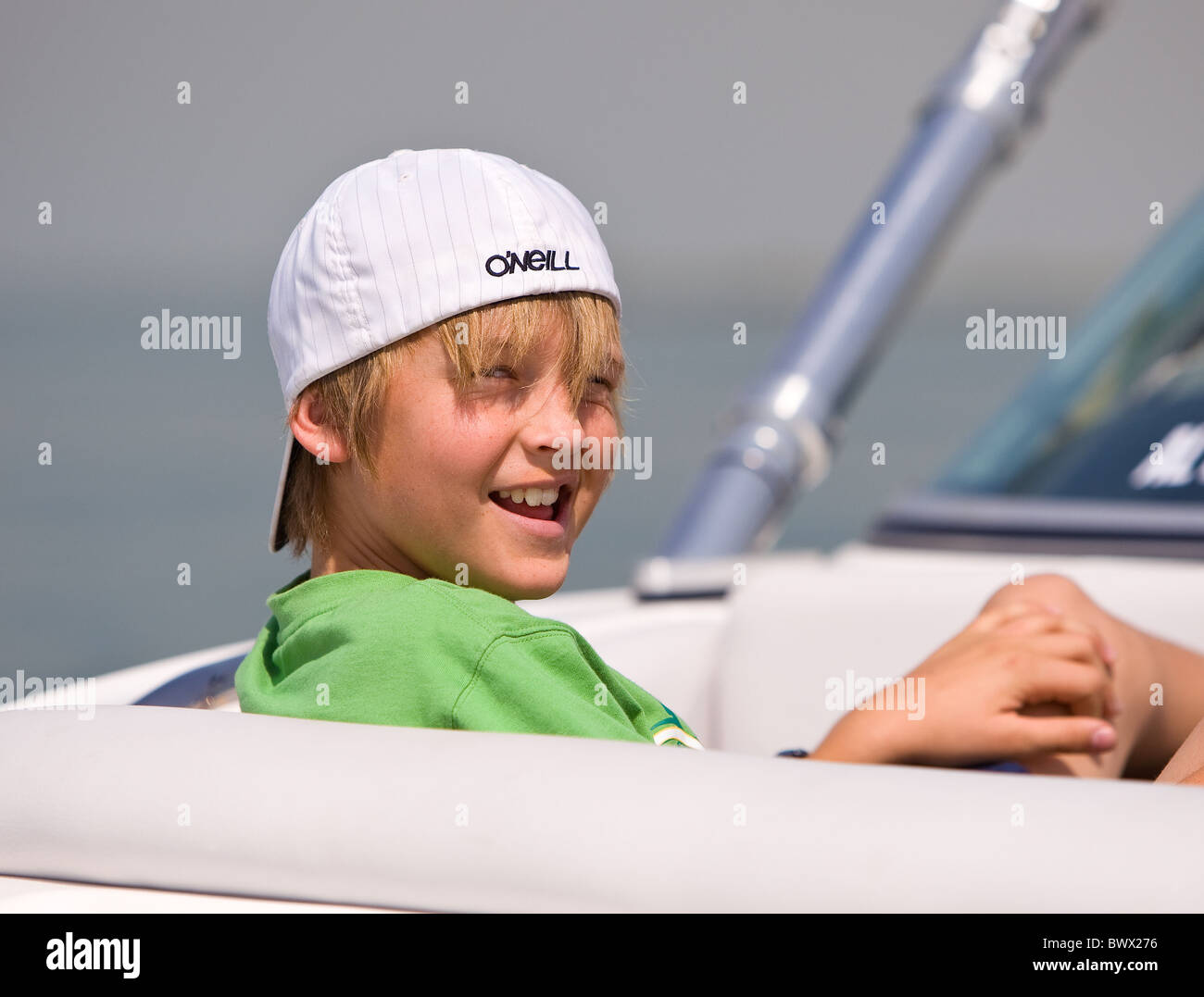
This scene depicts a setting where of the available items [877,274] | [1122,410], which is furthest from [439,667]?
[877,274]

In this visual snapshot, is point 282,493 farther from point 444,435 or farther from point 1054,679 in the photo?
point 1054,679

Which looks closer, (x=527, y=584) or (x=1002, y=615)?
(x=527, y=584)

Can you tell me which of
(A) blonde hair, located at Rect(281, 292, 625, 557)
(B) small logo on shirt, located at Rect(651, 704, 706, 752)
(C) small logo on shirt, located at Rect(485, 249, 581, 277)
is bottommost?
(B) small logo on shirt, located at Rect(651, 704, 706, 752)

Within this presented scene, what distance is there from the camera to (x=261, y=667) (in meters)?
0.73

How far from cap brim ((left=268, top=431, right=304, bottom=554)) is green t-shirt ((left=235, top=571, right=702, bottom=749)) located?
0.41 ft

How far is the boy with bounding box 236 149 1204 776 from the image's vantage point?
0.62 meters

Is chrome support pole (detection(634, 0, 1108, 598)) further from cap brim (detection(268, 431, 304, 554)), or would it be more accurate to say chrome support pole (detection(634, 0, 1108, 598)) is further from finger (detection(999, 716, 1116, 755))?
cap brim (detection(268, 431, 304, 554))

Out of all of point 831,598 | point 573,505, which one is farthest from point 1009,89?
point 573,505

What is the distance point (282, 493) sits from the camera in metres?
0.79

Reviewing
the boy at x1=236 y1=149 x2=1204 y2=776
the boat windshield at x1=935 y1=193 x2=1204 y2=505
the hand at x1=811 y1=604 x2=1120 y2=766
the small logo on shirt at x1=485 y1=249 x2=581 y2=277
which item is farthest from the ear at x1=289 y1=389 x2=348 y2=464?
the boat windshield at x1=935 y1=193 x2=1204 y2=505

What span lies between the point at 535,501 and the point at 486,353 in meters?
0.08

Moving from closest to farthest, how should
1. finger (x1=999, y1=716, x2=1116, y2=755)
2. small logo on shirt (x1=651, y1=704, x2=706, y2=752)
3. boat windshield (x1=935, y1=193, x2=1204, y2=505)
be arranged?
small logo on shirt (x1=651, y1=704, x2=706, y2=752) < finger (x1=999, y1=716, x2=1116, y2=755) < boat windshield (x1=935, y1=193, x2=1204, y2=505)

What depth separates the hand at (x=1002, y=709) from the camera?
0.88 m

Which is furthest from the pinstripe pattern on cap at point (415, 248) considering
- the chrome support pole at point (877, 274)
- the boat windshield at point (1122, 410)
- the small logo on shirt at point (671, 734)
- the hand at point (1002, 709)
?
the chrome support pole at point (877, 274)
